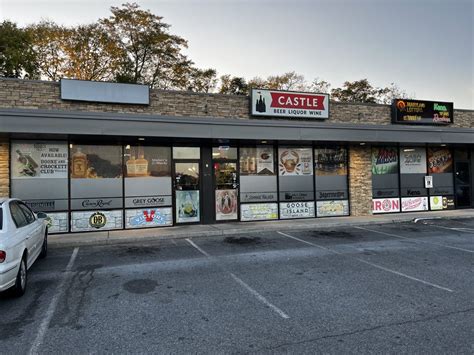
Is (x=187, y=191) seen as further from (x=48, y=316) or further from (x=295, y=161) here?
(x=48, y=316)

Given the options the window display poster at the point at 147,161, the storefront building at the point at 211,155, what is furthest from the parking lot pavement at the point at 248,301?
the window display poster at the point at 147,161

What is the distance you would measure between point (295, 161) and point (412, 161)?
6359 mm

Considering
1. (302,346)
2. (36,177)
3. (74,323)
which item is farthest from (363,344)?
(36,177)

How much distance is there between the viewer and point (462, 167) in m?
17.6

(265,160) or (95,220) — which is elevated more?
(265,160)

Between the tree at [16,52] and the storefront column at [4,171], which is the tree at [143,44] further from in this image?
the storefront column at [4,171]

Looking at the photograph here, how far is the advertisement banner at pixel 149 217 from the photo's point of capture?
39.8 ft

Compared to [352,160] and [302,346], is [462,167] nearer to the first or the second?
[352,160]

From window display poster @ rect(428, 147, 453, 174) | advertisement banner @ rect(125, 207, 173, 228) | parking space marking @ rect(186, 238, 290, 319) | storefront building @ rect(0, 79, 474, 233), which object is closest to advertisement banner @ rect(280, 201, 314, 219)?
storefront building @ rect(0, 79, 474, 233)

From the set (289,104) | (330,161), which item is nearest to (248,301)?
(289,104)

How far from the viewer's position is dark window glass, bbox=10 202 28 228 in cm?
609

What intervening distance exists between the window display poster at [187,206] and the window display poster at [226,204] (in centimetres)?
85

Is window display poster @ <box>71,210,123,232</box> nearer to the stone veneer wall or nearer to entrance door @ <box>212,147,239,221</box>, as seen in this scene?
the stone veneer wall

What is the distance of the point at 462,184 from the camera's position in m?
17.5
